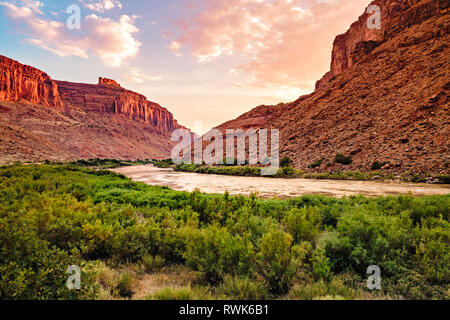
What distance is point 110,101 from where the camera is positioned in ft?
443

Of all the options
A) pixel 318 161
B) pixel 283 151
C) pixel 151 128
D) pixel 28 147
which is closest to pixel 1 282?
pixel 318 161

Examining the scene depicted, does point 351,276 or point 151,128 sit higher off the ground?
point 151,128

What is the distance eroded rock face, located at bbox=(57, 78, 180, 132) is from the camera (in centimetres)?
12519

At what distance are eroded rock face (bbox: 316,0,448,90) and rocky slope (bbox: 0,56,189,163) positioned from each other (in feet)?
227

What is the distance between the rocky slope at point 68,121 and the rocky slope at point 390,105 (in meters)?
54.7

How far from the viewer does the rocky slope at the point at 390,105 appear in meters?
21.5

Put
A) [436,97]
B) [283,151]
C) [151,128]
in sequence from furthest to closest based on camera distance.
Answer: [151,128]
[283,151]
[436,97]

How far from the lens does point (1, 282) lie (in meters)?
2.40

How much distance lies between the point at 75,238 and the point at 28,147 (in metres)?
65.4

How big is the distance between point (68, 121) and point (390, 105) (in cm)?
10200
